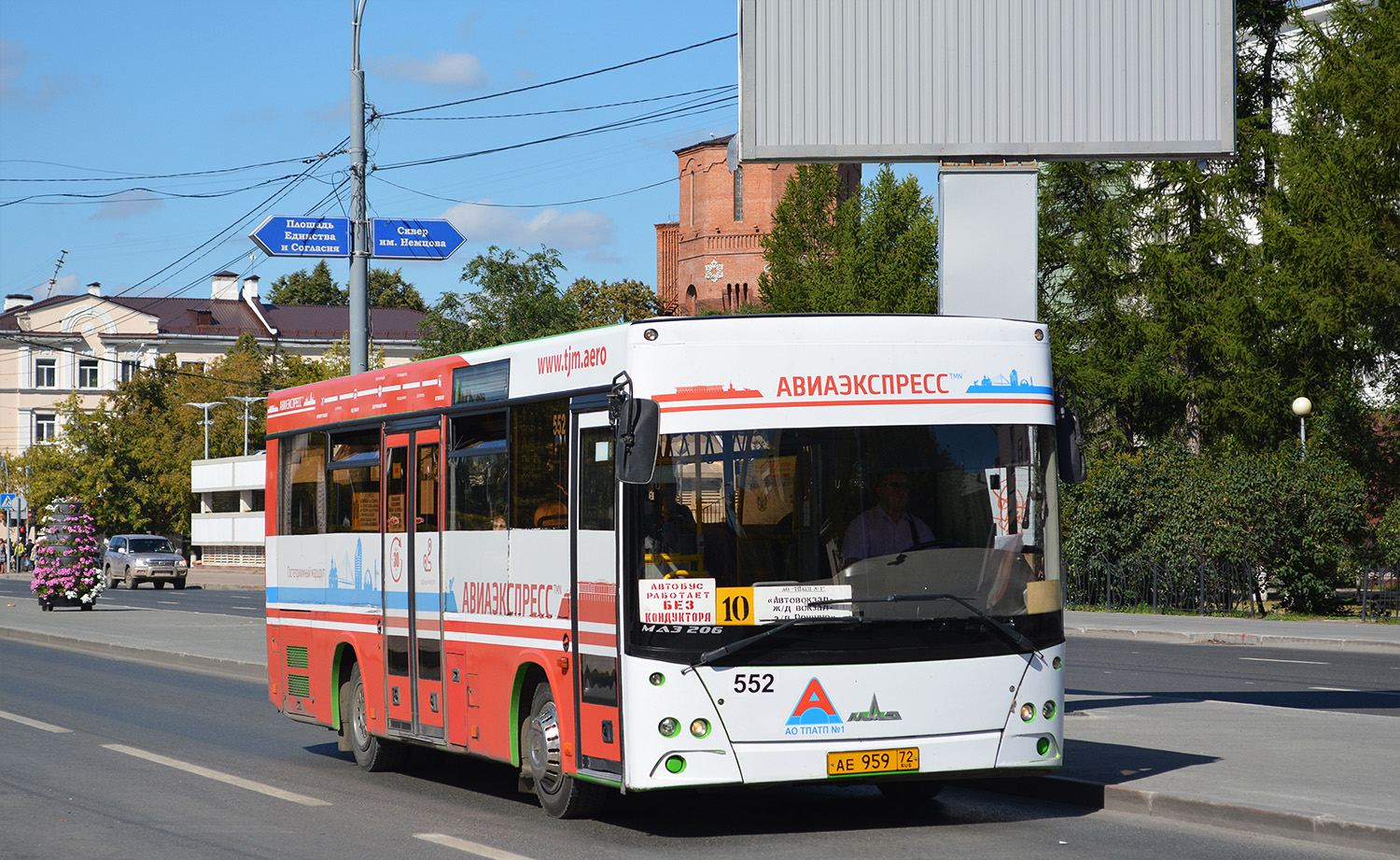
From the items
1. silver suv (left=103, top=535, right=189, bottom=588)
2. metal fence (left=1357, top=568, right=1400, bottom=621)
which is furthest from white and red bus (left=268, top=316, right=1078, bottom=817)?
silver suv (left=103, top=535, right=189, bottom=588)

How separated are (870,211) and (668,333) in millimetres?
56364

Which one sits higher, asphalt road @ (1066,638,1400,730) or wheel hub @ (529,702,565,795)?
wheel hub @ (529,702,565,795)

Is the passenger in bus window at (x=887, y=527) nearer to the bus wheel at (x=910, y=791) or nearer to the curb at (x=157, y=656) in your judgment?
the bus wheel at (x=910, y=791)

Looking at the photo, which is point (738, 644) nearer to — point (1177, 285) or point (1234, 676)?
point (1234, 676)

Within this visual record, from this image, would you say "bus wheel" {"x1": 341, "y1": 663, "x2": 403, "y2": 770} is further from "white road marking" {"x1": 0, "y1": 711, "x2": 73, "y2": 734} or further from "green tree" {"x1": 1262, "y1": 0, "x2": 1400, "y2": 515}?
"green tree" {"x1": 1262, "y1": 0, "x2": 1400, "y2": 515}

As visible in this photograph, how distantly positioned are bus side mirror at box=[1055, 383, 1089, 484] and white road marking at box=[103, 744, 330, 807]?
524 cm

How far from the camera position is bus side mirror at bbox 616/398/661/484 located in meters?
8.55

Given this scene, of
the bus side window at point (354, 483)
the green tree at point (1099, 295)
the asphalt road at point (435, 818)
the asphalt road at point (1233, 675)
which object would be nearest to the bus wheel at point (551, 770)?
the asphalt road at point (435, 818)

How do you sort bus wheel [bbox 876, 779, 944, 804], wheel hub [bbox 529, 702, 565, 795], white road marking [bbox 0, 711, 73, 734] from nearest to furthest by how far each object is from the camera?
1. wheel hub [bbox 529, 702, 565, 795]
2. bus wheel [bbox 876, 779, 944, 804]
3. white road marking [bbox 0, 711, 73, 734]

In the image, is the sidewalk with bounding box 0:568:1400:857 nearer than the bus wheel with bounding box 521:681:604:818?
Yes

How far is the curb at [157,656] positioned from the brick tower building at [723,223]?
76.3 meters

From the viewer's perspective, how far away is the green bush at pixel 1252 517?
32.1 metres

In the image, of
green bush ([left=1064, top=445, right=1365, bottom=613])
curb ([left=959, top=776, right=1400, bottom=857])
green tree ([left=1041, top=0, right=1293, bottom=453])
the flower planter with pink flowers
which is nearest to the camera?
curb ([left=959, top=776, right=1400, bottom=857])

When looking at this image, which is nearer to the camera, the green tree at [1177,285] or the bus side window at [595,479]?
the bus side window at [595,479]
